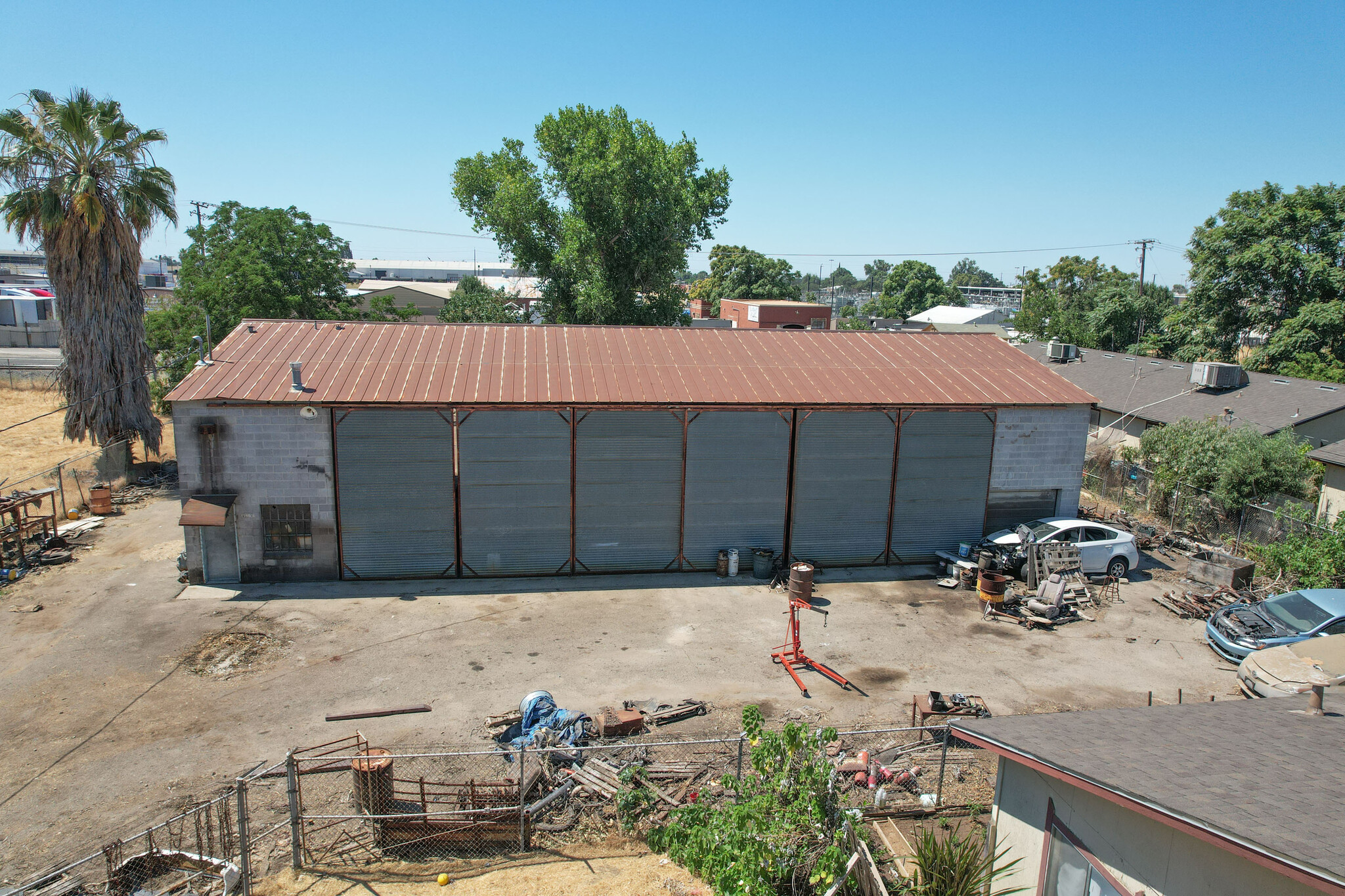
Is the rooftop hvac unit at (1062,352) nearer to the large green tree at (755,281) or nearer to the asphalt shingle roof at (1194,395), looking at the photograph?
the asphalt shingle roof at (1194,395)

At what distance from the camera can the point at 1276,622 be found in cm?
1591

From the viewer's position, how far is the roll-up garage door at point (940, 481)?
20938mm

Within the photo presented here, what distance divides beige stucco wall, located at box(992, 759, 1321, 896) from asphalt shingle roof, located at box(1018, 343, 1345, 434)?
22736 mm

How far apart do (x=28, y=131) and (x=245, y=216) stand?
38.5ft

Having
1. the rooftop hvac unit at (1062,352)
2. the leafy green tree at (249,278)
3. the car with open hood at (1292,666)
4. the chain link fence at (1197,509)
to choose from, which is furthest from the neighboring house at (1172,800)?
the rooftop hvac unit at (1062,352)

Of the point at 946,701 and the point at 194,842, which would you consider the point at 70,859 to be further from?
the point at 946,701

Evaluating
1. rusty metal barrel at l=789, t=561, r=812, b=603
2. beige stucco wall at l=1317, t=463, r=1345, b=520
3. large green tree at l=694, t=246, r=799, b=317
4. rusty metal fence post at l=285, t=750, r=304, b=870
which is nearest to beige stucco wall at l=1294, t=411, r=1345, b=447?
beige stucco wall at l=1317, t=463, r=1345, b=520

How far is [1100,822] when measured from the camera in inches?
287

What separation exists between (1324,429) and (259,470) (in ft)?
112

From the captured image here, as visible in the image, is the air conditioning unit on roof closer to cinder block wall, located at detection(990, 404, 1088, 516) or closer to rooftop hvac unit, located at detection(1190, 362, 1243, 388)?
rooftop hvac unit, located at detection(1190, 362, 1243, 388)

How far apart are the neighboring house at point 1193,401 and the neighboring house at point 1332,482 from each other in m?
2.07

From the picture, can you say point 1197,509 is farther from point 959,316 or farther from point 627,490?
point 959,316

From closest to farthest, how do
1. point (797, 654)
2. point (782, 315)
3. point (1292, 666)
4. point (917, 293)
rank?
point (1292, 666)
point (797, 654)
point (782, 315)
point (917, 293)

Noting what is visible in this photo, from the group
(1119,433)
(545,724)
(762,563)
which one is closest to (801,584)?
(762,563)
